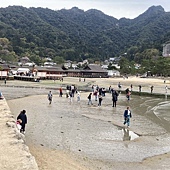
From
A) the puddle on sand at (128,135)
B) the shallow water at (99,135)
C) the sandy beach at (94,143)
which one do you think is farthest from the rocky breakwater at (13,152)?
Answer: the puddle on sand at (128,135)

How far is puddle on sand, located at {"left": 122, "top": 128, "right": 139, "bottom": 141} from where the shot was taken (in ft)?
49.8

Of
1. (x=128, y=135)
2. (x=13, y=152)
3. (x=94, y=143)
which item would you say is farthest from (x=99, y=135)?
(x=13, y=152)

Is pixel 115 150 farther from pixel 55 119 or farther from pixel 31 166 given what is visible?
pixel 55 119

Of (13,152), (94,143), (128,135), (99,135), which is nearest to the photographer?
(13,152)

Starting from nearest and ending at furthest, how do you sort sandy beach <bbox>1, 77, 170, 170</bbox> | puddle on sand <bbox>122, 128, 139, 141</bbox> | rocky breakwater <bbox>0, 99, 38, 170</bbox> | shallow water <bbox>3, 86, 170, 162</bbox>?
rocky breakwater <bbox>0, 99, 38, 170</bbox> → sandy beach <bbox>1, 77, 170, 170</bbox> → shallow water <bbox>3, 86, 170, 162</bbox> → puddle on sand <bbox>122, 128, 139, 141</bbox>

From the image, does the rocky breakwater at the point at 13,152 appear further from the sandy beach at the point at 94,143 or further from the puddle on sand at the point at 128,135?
the puddle on sand at the point at 128,135

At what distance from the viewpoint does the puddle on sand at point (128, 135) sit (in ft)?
49.8

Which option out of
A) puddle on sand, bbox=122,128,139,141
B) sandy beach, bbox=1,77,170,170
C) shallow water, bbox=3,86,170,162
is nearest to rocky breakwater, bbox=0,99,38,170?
sandy beach, bbox=1,77,170,170

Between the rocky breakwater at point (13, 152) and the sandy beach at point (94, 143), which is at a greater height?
the rocky breakwater at point (13, 152)

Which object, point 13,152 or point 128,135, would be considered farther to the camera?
point 128,135

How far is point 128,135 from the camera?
15.8 m

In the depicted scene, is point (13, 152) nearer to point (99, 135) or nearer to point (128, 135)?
point (99, 135)

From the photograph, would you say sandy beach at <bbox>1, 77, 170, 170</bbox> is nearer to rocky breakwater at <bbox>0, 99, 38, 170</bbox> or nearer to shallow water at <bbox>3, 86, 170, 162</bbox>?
shallow water at <bbox>3, 86, 170, 162</bbox>

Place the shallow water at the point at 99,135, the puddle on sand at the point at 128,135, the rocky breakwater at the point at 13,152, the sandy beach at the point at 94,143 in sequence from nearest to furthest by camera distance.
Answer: the rocky breakwater at the point at 13,152
the sandy beach at the point at 94,143
the shallow water at the point at 99,135
the puddle on sand at the point at 128,135
